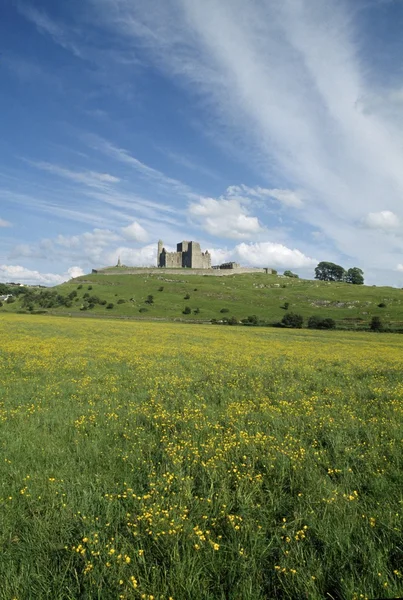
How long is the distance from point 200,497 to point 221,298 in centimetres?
12353

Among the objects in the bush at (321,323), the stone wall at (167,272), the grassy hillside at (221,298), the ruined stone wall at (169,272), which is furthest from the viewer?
the stone wall at (167,272)

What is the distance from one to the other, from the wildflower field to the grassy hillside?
3192 inches

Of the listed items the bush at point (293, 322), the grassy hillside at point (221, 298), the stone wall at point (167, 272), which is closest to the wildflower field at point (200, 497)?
the bush at point (293, 322)

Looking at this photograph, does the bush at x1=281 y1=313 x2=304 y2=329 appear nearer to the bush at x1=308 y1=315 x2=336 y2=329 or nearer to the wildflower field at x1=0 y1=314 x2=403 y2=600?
the bush at x1=308 y1=315 x2=336 y2=329

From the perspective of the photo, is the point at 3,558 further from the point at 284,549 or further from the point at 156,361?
the point at 156,361

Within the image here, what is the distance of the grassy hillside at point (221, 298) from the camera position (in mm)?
104331

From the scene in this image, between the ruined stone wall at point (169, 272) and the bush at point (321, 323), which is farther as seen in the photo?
the ruined stone wall at point (169, 272)

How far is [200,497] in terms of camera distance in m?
5.99

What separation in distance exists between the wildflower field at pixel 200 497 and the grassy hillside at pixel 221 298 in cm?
8109

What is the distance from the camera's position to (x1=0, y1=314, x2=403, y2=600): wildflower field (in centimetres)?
423

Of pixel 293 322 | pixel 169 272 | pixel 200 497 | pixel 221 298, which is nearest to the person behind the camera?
pixel 200 497

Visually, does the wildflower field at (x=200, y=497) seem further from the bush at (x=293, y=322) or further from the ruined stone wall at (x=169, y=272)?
the ruined stone wall at (x=169, y=272)

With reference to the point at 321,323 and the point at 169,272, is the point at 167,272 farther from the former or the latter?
the point at 321,323

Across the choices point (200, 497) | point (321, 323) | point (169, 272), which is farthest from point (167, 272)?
point (200, 497)
